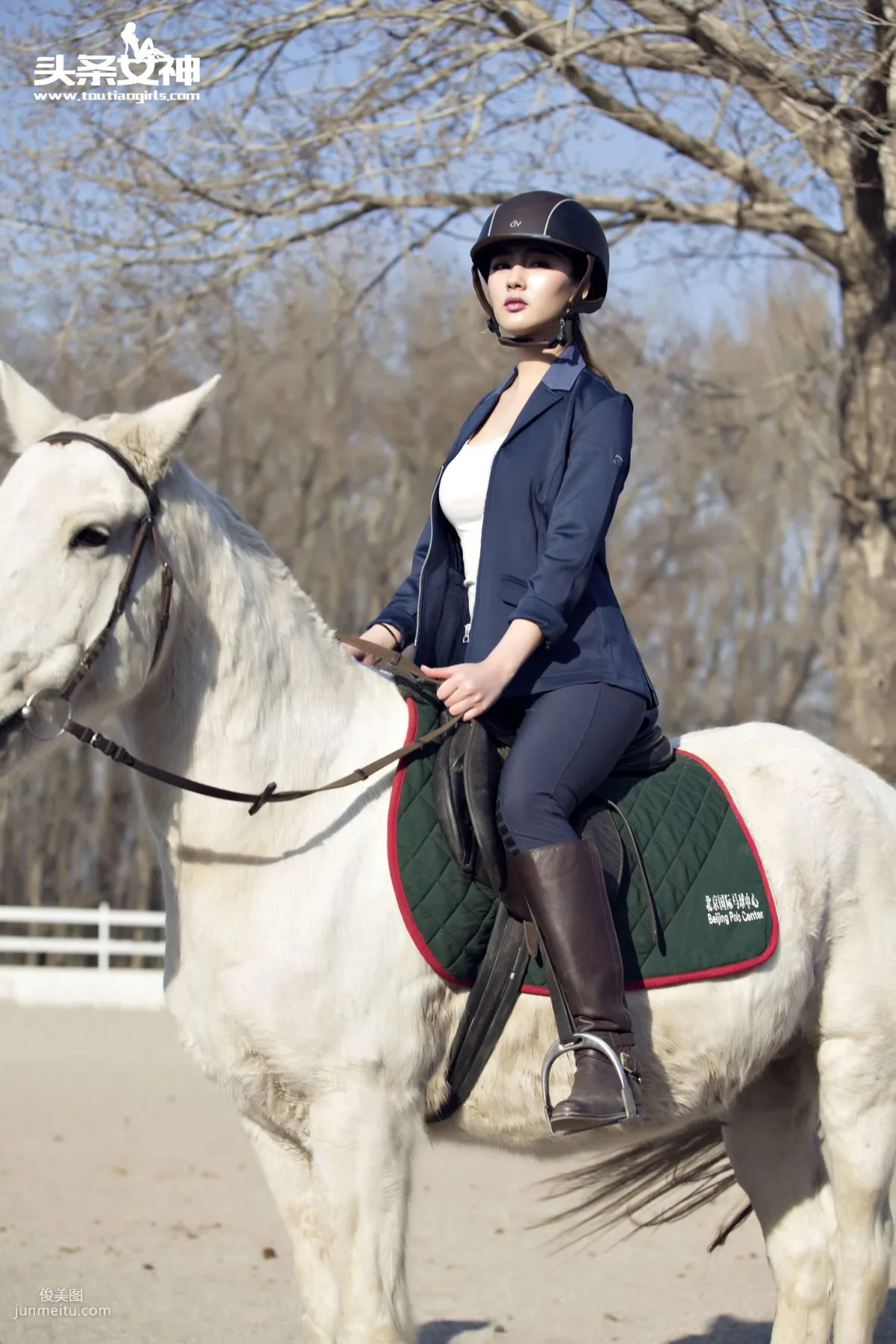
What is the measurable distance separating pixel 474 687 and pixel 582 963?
0.69m

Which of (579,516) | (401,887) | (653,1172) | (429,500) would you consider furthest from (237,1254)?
(429,500)

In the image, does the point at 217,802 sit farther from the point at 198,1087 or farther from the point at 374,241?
the point at 198,1087

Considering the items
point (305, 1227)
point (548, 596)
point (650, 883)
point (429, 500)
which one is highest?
point (429, 500)

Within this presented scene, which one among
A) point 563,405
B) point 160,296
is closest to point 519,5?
point 160,296

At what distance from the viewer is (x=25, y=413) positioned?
10.3ft

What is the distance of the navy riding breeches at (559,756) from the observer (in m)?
3.29

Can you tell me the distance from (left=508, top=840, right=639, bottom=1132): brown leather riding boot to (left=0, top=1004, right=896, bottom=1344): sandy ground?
0.54 m

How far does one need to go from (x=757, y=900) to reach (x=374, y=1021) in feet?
3.80

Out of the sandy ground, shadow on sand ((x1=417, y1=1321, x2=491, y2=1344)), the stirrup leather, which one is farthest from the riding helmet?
shadow on sand ((x1=417, y1=1321, x2=491, y2=1344))

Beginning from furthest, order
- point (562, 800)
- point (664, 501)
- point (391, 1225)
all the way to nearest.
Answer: point (664, 501) < point (562, 800) < point (391, 1225)

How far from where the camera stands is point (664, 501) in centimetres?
2606

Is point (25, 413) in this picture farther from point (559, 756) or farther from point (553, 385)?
point (559, 756)

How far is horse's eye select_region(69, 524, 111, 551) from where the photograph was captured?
293cm

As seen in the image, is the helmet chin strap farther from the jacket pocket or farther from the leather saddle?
the leather saddle
